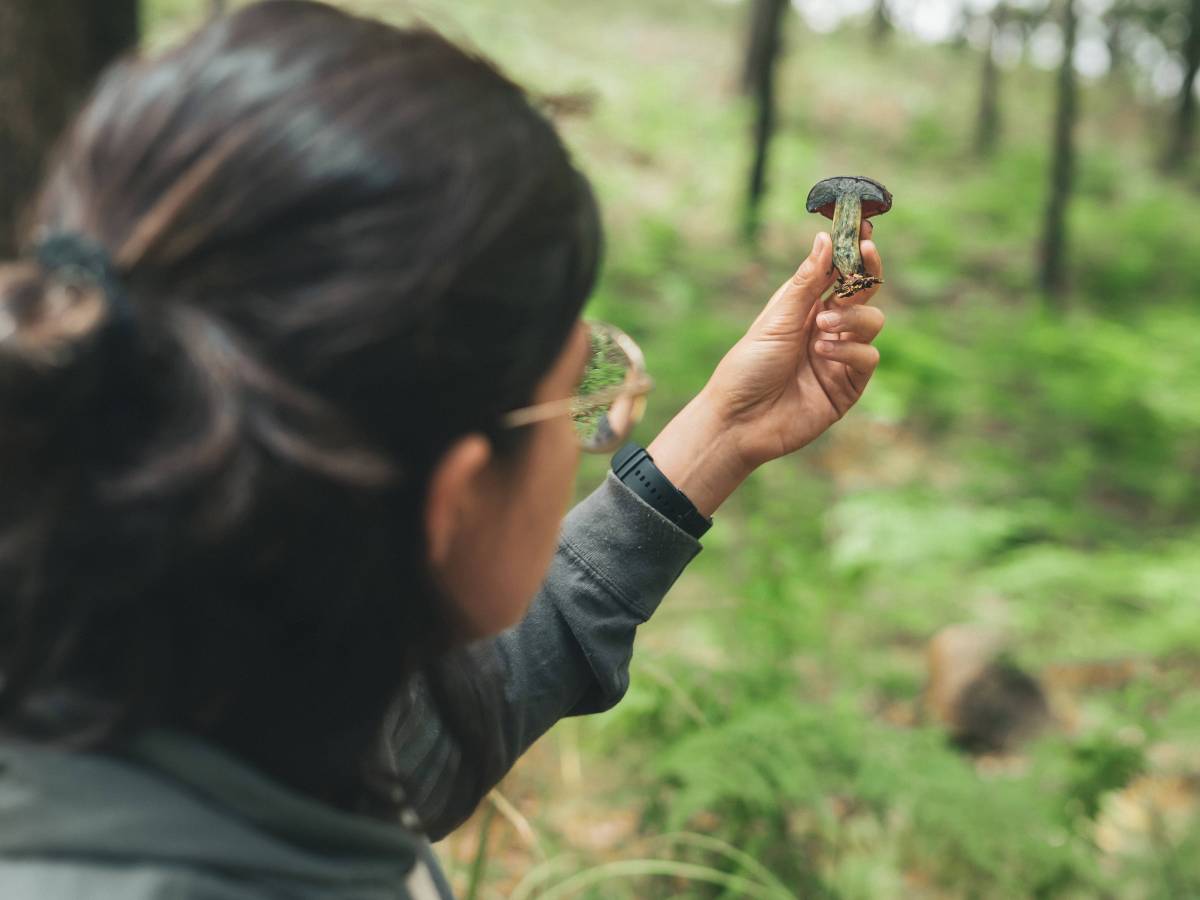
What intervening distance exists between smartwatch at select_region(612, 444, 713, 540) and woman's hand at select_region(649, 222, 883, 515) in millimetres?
26

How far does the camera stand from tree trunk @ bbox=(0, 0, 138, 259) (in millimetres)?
3666

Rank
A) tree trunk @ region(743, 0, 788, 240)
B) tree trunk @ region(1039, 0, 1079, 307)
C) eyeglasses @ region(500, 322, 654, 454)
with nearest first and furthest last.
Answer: eyeglasses @ region(500, 322, 654, 454), tree trunk @ region(743, 0, 788, 240), tree trunk @ region(1039, 0, 1079, 307)

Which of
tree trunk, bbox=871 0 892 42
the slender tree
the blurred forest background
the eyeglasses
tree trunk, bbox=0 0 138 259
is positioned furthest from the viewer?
tree trunk, bbox=871 0 892 42

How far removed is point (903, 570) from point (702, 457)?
3.14 meters

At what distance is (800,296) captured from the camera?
1.29 metres

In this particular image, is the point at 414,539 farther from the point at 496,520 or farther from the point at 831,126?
the point at 831,126

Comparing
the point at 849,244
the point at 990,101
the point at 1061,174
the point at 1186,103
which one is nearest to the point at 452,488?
the point at 849,244

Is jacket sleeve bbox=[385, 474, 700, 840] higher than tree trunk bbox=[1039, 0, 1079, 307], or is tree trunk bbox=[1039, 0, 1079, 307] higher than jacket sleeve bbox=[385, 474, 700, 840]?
jacket sleeve bbox=[385, 474, 700, 840]

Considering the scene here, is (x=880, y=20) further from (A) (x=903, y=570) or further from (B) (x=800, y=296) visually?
(B) (x=800, y=296)

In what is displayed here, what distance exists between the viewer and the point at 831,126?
15.4m

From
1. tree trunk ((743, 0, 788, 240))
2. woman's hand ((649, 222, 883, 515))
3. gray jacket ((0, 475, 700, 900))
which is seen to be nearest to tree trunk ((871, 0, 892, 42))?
tree trunk ((743, 0, 788, 240))

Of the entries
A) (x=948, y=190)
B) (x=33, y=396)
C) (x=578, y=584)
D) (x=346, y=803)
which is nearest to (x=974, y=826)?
(x=578, y=584)

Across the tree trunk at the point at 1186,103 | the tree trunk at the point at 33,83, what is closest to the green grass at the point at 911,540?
the tree trunk at the point at 33,83

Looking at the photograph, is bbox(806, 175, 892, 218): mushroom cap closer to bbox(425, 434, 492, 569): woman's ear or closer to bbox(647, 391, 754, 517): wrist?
bbox(647, 391, 754, 517): wrist
